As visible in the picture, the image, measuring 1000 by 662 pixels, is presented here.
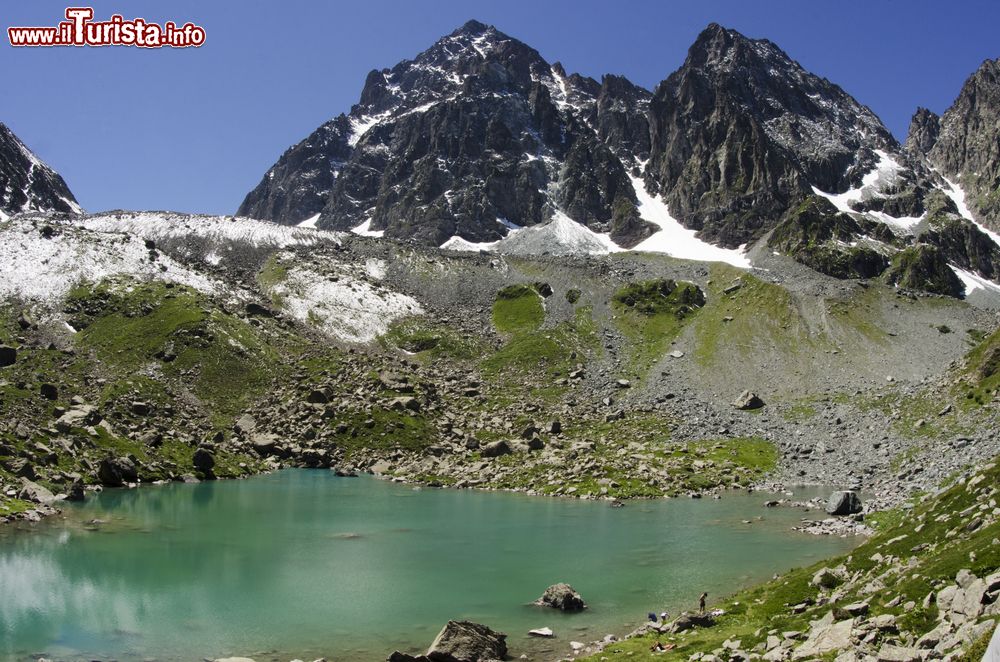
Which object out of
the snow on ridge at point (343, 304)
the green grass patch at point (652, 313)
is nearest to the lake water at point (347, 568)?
the green grass patch at point (652, 313)

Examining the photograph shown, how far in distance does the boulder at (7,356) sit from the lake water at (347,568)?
55289 mm

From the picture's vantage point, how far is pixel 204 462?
9306 centimetres

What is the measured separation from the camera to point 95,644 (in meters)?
33.8

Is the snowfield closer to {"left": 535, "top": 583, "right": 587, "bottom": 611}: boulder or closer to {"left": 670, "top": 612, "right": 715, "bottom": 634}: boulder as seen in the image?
{"left": 535, "top": 583, "right": 587, "bottom": 611}: boulder

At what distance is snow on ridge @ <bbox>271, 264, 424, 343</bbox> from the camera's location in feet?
564

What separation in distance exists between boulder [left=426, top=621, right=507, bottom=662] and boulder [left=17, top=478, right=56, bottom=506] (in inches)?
2013

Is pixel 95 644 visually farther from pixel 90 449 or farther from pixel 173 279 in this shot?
pixel 173 279

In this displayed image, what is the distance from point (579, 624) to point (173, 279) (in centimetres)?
15258

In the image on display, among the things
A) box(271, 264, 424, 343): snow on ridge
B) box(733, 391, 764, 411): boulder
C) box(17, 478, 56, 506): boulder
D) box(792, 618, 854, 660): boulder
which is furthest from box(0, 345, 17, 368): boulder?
box(792, 618, 854, 660): boulder

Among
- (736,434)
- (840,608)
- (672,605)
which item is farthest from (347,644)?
(736,434)

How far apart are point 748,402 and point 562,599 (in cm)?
9286

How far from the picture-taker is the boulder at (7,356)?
117 m

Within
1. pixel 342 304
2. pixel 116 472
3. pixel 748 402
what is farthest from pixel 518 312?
pixel 116 472

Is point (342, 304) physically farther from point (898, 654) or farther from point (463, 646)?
point (898, 654)
